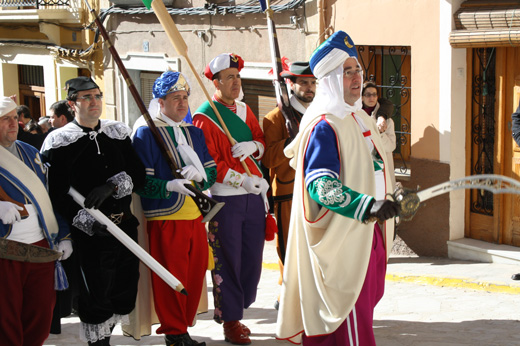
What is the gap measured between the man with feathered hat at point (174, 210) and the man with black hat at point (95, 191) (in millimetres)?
162

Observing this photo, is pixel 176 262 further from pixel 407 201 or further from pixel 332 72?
pixel 407 201

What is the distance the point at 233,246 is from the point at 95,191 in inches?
45.7

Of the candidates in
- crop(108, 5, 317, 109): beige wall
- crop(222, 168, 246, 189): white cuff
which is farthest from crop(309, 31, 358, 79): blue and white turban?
crop(108, 5, 317, 109): beige wall

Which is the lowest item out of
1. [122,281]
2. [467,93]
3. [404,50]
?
[122,281]

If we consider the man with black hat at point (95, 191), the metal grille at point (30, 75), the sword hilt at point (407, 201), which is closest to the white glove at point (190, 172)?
the man with black hat at point (95, 191)

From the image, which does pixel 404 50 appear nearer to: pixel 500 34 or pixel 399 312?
pixel 500 34

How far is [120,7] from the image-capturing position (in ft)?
41.6

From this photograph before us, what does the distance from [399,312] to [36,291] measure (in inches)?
105

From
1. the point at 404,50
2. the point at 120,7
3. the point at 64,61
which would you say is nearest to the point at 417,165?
the point at 404,50

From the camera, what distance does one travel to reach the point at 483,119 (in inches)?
286

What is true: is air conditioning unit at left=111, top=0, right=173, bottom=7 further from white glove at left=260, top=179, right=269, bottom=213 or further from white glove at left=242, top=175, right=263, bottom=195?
white glove at left=242, top=175, right=263, bottom=195

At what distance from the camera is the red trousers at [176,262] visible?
16.1ft

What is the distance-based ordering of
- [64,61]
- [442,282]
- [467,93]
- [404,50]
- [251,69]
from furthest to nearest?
[64,61] < [251,69] < [404,50] < [467,93] < [442,282]

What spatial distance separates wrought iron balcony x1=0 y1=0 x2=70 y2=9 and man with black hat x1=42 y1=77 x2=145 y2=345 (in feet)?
→ 34.8
